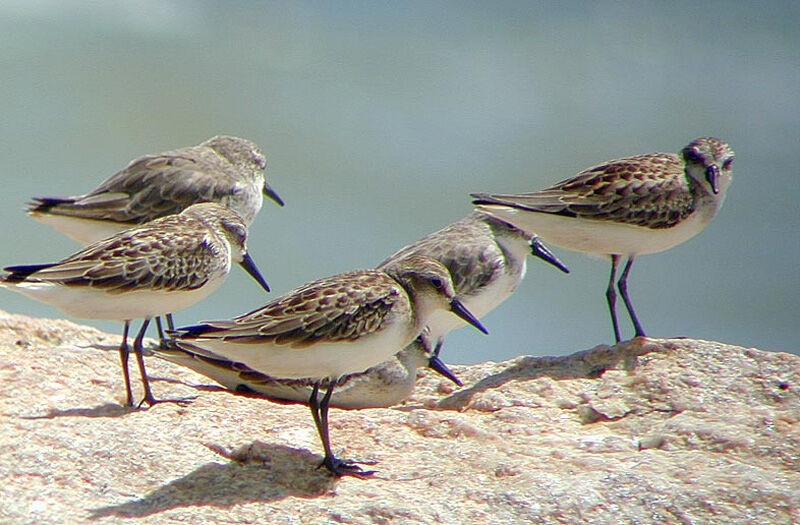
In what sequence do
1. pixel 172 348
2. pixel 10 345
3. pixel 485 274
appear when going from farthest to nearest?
1. pixel 485 274
2. pixel 10 345
3. pixel 172 348

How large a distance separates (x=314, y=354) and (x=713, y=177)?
14.8ft

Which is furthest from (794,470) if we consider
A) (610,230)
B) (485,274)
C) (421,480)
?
(485,274)

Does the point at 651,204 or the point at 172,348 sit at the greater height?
the point at 651,204

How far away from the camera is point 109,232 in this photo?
420 inches

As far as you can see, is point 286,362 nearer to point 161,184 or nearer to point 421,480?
point 421,480

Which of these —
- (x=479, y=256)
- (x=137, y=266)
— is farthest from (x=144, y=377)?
(x=479, y=256)

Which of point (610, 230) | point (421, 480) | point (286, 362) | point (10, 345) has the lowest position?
point (10, 345)

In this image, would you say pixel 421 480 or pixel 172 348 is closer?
pixel 421 480

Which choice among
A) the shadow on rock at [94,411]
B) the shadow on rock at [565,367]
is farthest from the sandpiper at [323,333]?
the shadow on rock at [565,367]

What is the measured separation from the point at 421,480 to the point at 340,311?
114cm

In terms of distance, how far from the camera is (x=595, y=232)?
9711mm

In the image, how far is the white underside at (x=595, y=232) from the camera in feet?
31.8

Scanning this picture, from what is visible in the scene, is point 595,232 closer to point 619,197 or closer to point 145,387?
point 619,197

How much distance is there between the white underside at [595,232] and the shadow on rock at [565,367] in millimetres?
827
